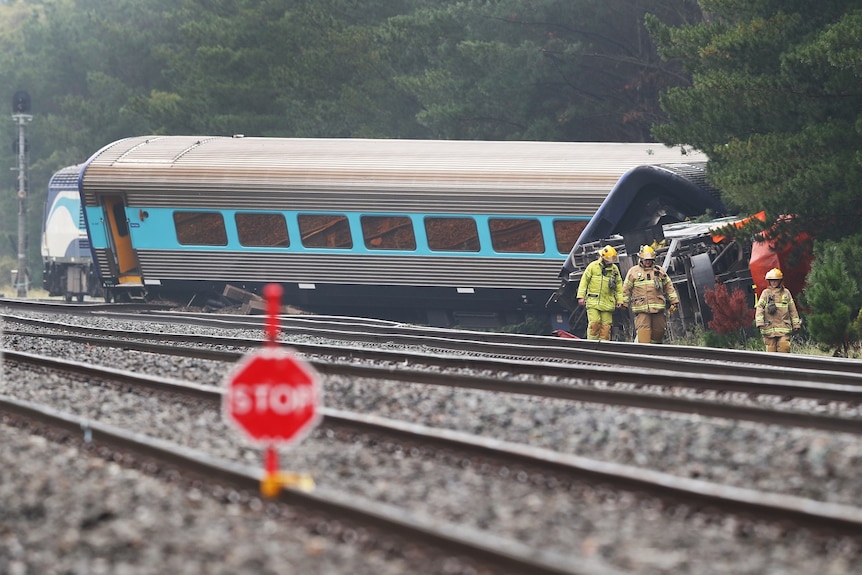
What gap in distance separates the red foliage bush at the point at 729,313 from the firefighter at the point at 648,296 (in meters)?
1.08

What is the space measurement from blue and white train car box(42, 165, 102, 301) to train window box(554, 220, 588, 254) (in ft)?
54.5

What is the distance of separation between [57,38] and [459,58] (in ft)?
113

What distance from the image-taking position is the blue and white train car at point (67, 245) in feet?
114

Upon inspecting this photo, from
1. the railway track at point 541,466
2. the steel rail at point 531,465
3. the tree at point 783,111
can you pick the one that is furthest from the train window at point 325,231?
A: the steel rail at point 531,465

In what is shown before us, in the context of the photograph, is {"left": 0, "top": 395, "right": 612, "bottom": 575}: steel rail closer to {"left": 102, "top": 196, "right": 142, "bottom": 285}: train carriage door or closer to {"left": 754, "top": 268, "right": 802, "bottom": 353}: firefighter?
{"left": 754, "top": 268, "right": 802, "bottom": 353}: firefighter

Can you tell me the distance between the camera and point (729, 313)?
56.5 ft

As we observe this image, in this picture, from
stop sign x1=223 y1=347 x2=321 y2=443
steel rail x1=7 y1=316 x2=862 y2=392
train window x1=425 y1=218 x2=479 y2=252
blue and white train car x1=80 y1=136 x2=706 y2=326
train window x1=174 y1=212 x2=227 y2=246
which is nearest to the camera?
stop sign x1=223 y1=347 x2=321 y2=443

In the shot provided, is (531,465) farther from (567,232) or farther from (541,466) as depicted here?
(567,232)

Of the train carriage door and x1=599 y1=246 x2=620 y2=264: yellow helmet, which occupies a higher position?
the train carriage door

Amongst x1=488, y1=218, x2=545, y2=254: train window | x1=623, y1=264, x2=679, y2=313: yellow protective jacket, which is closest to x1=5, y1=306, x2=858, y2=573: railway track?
x1=623, y1=264, x2=679, y2=313: yellow protective jacket

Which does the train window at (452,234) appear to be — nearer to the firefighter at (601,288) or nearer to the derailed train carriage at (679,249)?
the derailed train carriage at (679,249)

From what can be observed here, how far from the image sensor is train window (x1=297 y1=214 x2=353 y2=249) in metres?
22.9

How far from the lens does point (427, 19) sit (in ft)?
125

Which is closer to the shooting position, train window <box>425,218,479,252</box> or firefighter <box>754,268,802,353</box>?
firefighter <box>754,268,802,353</box>
